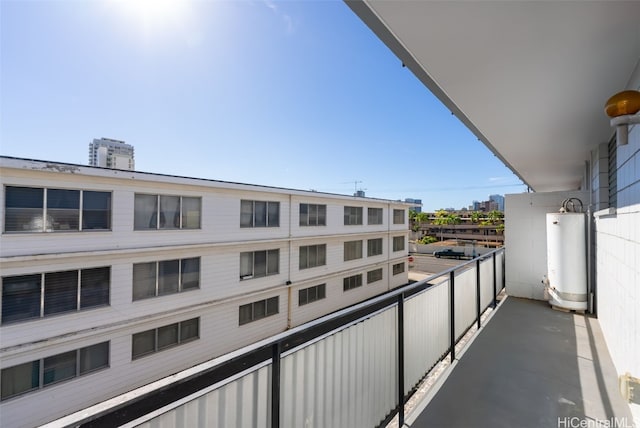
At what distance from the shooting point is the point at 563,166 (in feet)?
20.6

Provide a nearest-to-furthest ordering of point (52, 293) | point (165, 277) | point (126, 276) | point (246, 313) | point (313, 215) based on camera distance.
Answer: point (52, 293) → point (126, 276) → point (165, 277) → point (246, 313) → point (313, 215)

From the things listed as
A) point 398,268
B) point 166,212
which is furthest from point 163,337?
point 398,268

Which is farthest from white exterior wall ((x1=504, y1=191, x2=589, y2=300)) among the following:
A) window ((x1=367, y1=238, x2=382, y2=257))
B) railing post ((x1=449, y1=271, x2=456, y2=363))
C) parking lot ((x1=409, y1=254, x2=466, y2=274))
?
parking lot ((x1=409, y1=254, x2=466, y2=274))

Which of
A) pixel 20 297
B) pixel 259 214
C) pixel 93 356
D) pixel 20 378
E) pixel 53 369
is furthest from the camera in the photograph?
pixel 259 214

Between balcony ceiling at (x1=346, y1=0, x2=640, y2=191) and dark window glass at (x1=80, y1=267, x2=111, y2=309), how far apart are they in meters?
7.46

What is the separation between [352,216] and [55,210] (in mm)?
10470

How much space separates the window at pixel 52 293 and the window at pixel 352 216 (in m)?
9.15

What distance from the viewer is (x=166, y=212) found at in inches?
282

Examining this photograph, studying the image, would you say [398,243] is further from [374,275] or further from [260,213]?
[260,213]

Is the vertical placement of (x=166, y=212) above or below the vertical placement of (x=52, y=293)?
above

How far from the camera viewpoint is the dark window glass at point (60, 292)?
216 inches

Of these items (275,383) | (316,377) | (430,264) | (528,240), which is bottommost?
(430,264)

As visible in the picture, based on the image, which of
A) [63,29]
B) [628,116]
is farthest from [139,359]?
[628,116]

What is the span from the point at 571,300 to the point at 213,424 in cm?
567
